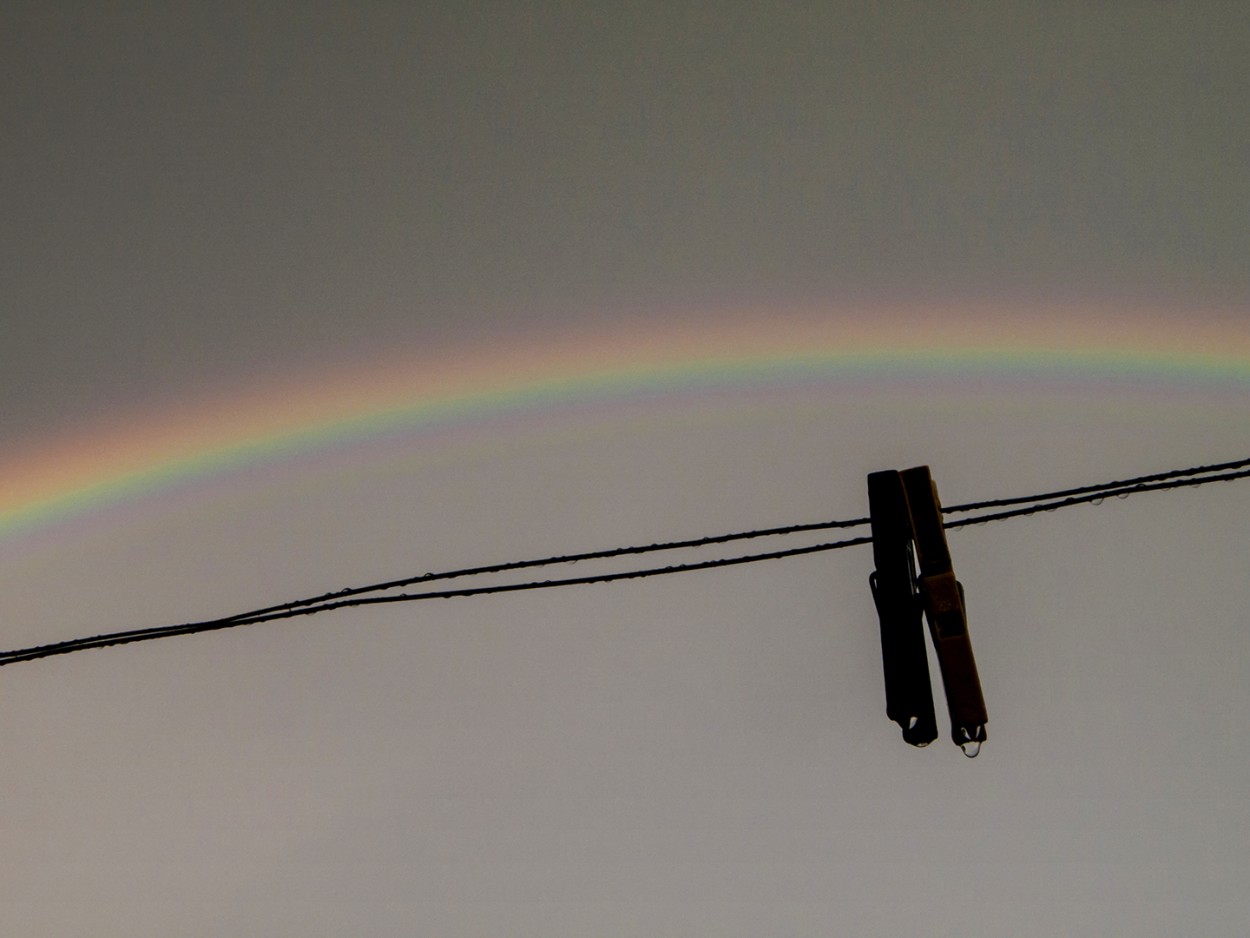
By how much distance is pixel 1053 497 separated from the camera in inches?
165

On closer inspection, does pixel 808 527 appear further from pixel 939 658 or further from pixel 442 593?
pixel 442 593

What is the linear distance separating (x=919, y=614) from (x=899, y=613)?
0.07 meters

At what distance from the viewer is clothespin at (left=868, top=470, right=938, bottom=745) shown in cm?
419

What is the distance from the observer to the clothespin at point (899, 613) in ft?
13.7

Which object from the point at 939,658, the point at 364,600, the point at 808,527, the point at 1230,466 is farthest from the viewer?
the point at 364,600

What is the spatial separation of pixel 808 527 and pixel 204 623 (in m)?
2.27

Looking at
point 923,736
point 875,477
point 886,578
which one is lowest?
point 923,736

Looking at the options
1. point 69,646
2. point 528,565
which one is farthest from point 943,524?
point 69,646

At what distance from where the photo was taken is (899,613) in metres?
4.29

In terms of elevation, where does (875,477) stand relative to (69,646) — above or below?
above

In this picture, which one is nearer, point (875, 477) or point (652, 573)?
point (875, 477)

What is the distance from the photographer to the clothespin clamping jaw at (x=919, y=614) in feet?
13.7

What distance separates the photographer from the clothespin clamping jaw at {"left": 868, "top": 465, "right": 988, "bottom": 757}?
13.7 ft

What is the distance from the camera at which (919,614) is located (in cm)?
429
